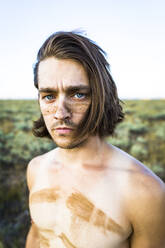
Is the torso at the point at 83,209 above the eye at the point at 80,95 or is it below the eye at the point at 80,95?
below

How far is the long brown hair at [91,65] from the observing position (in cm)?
148

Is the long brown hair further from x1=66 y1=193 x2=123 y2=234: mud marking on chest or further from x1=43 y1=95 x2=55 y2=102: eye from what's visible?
x1=66 y1=193 x2=123 y2=234: mud marking on chest

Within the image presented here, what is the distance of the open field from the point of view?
14.1ft

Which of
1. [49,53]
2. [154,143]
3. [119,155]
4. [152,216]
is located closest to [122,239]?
[152,216]

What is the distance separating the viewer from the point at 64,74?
144 centimetres

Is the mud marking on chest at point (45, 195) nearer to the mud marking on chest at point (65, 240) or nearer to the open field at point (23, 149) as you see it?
the mud marking on chest at point (65, 240)

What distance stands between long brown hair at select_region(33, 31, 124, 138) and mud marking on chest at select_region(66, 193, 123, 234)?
457 mm

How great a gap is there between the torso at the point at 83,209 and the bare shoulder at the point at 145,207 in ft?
0.15

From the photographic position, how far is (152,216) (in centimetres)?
140

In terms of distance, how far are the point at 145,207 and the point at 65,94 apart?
86 centimetres

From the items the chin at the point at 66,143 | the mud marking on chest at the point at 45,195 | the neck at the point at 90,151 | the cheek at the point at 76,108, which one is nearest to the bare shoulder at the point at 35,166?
the mud marking on chest at the point at 45,195

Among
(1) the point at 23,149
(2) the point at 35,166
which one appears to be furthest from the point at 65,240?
(1) the point at 23,149

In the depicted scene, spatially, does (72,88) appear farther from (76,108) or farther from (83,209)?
(83,209)

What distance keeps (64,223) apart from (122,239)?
15.8 inches
